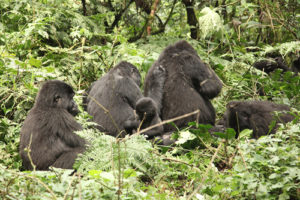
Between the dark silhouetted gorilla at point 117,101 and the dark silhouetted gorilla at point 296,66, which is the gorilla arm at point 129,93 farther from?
the dark silhouetted gorilla at point 296,66

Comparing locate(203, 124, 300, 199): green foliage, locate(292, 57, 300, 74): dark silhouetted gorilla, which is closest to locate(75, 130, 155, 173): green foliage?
locate(203, 124, 300, 199): green foliage

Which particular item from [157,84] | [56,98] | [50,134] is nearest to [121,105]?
[157,84]

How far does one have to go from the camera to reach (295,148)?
333 centimetres

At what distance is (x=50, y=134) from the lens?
4.61m

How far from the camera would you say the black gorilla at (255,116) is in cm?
525

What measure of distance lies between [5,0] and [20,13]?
0.37 m

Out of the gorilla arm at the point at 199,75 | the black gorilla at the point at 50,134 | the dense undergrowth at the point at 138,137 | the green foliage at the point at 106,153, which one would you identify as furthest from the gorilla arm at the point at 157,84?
the green foliage at the point at 106,153

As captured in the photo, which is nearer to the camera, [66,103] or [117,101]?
[66,103]

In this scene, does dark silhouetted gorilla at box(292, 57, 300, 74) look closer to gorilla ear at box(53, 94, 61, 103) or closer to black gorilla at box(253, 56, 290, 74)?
black gorilla at box(253, 56, 290, 74)

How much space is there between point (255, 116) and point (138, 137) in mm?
1952

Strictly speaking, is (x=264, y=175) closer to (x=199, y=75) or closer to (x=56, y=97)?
(x=56, y=97)

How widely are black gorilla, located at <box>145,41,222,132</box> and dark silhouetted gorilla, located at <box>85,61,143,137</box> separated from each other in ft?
1.10

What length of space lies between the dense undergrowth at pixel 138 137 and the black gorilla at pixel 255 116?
463 millimetres

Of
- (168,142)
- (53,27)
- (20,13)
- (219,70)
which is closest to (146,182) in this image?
(168,142)
